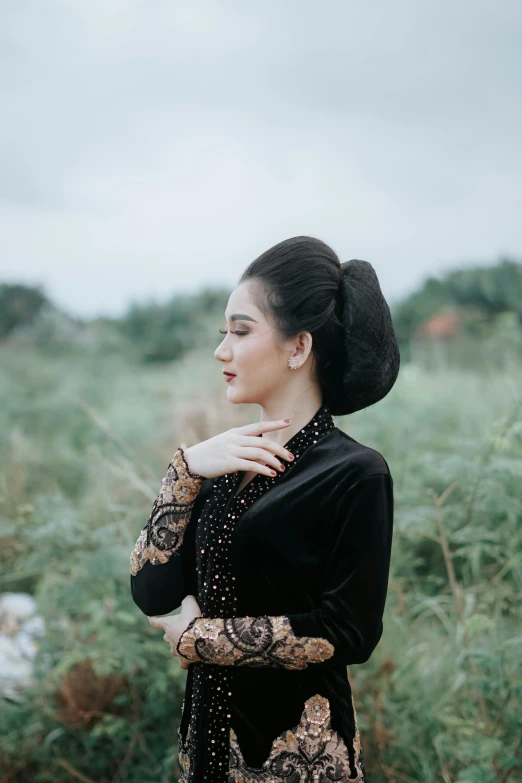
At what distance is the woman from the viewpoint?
159 cm

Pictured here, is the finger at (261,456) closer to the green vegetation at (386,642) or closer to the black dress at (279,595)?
the black dress at (279,595)

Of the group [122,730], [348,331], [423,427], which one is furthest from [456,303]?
[348,331]

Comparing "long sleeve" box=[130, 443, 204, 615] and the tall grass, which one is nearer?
"long sleeve" box=[130, 443, 204, 615]

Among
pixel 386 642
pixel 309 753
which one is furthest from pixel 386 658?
pixel 309 753

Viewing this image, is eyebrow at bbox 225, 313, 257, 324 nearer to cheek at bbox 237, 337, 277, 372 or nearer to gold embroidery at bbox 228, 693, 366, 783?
cheek at bbox 237, 337, 277, 372

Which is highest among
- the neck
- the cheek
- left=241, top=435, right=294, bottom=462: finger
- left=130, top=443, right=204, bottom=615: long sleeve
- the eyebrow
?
the eyebrow

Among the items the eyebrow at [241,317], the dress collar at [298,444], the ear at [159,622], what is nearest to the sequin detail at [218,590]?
the dress collar at [298,444]

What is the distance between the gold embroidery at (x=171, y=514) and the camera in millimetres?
A: 1743

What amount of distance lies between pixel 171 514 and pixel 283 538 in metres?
0.29

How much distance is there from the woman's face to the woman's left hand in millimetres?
499

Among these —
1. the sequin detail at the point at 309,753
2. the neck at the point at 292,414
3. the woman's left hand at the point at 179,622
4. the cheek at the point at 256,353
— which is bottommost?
the sequin detail at the point at 309,753

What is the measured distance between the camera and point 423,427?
557 centimetres

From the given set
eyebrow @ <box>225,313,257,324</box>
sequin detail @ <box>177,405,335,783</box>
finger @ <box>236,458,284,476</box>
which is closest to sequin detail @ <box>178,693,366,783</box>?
sequin detail @ <box>177,405,335,783</box>

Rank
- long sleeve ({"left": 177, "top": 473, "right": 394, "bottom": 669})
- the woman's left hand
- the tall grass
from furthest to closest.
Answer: the tall grass, the woman's left hand, long sleeve ({"left": 177, "top": 473, "right": 394, "bottom": 669})
